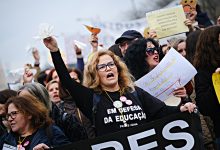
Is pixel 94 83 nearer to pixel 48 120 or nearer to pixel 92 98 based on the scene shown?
pixel 92 98

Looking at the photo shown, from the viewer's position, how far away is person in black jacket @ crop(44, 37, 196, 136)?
135 inches

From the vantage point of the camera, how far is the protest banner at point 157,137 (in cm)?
338

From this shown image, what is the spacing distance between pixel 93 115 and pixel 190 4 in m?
3.13

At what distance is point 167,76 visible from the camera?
390 cm

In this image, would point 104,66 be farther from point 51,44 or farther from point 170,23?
point 170,23

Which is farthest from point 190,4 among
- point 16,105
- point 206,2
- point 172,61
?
point 206,2

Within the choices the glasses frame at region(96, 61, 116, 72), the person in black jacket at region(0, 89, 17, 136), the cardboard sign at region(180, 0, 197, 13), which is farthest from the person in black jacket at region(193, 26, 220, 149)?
the cardboard sign at region(180, 0, 197, 13)

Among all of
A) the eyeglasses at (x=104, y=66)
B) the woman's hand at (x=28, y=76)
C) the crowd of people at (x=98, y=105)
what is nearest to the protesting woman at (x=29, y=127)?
the crowd of people at (x=98, y=105)

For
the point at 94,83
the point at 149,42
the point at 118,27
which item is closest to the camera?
the point at 94,83

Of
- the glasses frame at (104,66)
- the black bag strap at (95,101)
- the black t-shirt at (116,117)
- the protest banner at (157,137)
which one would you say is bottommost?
the protest banner at (157,137)

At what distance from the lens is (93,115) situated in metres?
3.47

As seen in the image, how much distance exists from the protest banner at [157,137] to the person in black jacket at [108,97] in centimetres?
6

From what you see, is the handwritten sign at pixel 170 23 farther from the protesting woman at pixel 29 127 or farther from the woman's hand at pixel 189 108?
the protesting woman at pixel 29 127

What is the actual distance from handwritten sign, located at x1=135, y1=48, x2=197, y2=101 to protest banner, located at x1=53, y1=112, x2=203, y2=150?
42 cm
